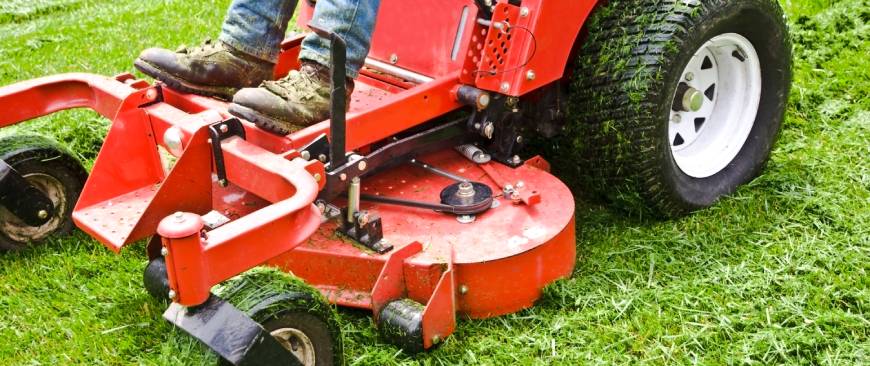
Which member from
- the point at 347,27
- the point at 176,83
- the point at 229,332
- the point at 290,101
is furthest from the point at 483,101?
the point at 229,332

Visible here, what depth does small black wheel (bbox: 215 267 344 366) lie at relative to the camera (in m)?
2.23

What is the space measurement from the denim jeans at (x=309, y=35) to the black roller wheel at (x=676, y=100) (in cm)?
77

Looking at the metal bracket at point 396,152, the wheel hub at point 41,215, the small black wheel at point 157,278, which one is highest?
the metal bracket at point 396,152

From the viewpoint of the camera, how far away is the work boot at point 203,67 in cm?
285

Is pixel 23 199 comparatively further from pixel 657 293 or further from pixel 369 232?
pixel 657 293

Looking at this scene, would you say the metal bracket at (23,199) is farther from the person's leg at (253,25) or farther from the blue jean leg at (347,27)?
the blue jean leg at (347,27)

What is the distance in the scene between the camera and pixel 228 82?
9.52ft

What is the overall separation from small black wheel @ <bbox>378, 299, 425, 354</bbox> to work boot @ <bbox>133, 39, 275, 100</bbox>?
0.87m

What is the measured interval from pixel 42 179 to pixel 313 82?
978 mm

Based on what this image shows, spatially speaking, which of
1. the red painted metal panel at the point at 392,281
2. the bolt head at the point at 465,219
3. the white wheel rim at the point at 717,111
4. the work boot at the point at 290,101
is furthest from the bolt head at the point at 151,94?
the white wheel rim at the point at 717,111

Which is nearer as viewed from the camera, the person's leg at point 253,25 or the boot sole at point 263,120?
the boot sole at point 263,120

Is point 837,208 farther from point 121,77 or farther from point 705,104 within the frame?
point 121,77

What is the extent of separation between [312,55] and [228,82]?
0.36 meters

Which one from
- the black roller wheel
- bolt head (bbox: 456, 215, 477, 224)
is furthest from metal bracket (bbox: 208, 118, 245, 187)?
the black roller wheel
